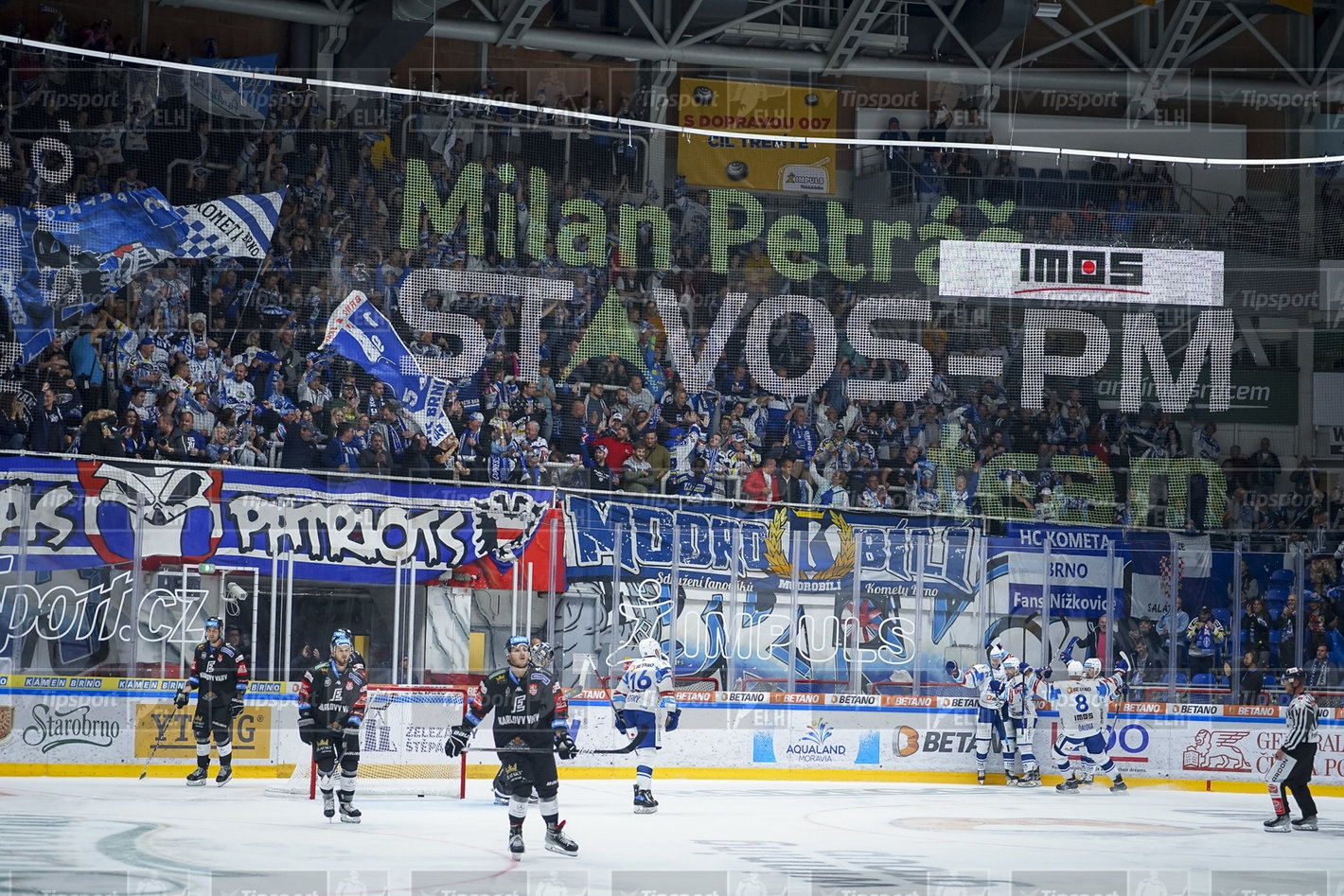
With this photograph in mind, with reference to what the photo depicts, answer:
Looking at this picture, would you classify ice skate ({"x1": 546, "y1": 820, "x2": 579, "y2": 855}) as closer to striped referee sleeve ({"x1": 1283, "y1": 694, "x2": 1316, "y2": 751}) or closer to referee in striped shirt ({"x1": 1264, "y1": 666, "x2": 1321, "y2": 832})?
referee in striped shirt ({"x1": 1264, "y1": 666, "x2": 1321, "y2": 832})

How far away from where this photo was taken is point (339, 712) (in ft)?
36.6

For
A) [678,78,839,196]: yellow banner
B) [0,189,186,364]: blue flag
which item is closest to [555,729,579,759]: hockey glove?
[0,189,186,364]: blue flag

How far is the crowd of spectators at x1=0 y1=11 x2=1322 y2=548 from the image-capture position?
1647cm

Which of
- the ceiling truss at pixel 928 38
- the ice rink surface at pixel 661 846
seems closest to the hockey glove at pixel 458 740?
the ice rink surface at pixel 661 846

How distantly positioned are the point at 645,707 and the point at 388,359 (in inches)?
259

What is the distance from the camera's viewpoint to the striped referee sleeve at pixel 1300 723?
42.2 ft

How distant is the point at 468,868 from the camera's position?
916cm

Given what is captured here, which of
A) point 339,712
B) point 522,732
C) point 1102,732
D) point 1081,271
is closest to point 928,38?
point 1081,271

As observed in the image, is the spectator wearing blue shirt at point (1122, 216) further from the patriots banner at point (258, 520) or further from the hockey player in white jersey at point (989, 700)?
the patriots banner at point (258, 520)

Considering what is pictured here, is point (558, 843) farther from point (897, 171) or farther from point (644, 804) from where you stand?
point (897, 171)

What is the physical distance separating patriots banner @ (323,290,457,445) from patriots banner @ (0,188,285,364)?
1.28m

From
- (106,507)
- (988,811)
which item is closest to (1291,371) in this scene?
(988,811)

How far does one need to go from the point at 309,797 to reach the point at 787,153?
474 inches

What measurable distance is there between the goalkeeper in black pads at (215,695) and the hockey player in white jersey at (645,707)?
3.58 m
